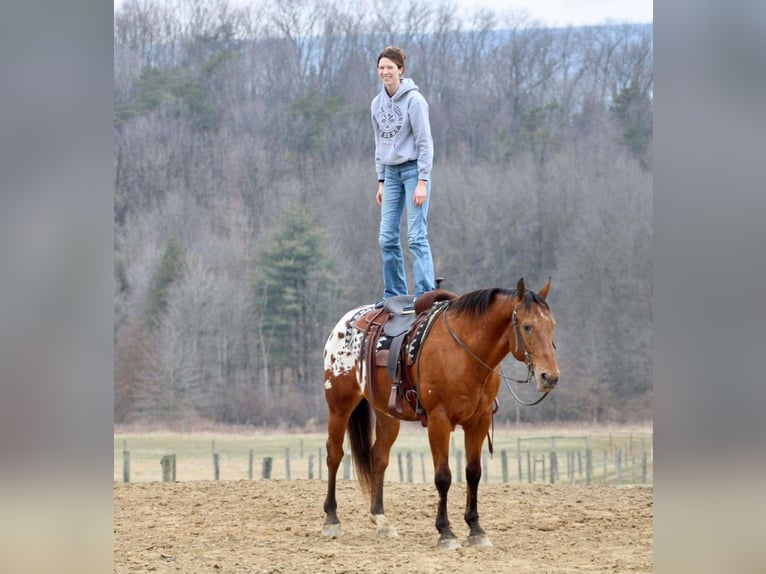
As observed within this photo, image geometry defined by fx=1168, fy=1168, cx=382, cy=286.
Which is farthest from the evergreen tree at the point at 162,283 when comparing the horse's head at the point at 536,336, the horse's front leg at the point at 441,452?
the horse's head at the point at 536,336

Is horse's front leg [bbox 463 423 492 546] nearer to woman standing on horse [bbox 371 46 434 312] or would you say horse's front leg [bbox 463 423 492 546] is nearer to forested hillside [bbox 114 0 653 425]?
woman standing on horse [bbox 371 46 434 312]

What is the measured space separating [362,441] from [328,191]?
78.6ft

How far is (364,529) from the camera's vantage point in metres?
10.1

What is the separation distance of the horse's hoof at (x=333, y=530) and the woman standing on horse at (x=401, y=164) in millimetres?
1919

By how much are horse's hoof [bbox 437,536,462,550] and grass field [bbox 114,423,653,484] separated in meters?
14.2

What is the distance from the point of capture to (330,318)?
31125mm

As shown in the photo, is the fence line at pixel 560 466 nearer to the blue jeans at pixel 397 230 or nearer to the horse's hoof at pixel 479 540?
the blue jeans at pixel 397 230

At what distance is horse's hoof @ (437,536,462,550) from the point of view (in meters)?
8.74

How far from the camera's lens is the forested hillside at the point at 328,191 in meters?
31.2

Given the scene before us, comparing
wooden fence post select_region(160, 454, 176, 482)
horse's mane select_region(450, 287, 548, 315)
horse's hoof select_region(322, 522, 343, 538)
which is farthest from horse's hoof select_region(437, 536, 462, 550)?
wooden fence post select_region(160, 454, 176, 482)

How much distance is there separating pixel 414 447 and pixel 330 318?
539cm

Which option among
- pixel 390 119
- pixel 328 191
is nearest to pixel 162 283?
pixel 328 191
